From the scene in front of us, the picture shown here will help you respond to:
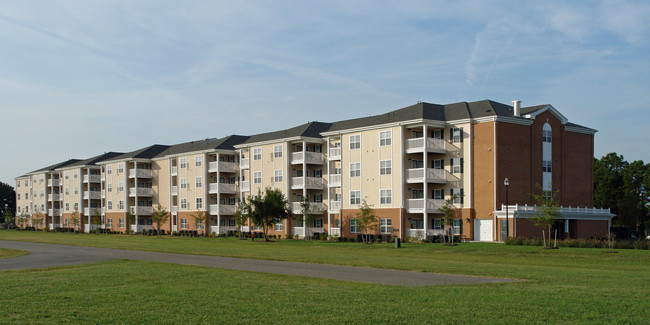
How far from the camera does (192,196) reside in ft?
281

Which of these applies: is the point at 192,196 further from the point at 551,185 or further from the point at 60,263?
the point at 60,263

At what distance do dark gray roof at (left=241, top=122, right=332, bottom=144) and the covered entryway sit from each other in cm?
2279

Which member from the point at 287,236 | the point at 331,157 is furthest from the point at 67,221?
the point at 331,157

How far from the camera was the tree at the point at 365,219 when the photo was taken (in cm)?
5662

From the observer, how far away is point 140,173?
9531cm

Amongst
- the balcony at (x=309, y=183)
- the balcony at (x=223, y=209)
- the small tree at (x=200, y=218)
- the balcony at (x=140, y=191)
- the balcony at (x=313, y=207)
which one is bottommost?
the small tree at (x=200, y=218)

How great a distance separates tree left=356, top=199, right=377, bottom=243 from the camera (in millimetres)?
56625

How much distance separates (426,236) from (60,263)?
33.2 metres

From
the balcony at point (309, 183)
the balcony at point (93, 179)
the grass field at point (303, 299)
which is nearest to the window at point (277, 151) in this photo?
the balcony at point (309, 183)

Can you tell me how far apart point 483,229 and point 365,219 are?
10.4 m

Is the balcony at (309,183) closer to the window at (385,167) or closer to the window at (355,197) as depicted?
the window at (355,197)

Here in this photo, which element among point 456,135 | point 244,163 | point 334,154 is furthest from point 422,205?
point 244,163

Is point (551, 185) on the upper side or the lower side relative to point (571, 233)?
upper

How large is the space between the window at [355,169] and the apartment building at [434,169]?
0.10m
